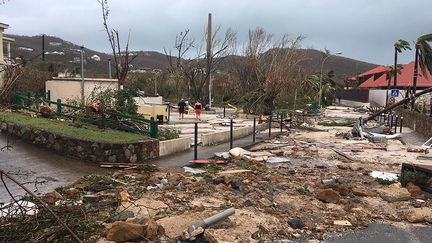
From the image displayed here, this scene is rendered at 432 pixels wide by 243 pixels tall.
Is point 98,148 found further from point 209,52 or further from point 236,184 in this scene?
point 209,52

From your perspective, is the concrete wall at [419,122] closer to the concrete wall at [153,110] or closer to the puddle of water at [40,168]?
the concrete wall at [153,110]

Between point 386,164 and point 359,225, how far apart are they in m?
7.14

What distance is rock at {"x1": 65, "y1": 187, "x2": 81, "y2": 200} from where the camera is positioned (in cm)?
786

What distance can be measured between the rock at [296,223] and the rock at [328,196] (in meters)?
1.52

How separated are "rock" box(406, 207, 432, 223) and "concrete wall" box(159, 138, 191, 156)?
751 centimetres

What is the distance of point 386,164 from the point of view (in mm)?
13961

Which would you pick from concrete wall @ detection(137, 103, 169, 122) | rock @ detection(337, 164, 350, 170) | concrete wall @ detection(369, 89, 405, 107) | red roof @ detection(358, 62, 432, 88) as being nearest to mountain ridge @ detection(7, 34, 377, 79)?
A: concrete wall @ detection(137, 103, 169, 122)

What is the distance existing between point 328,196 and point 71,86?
15364 mm

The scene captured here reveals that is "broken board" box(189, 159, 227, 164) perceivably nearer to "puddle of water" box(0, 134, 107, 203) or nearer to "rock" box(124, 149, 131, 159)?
"rock" box(124, 149, 131, 159)

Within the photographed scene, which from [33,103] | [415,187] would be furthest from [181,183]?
[33,103]

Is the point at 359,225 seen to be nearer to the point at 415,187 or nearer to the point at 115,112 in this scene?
the point at 415,187

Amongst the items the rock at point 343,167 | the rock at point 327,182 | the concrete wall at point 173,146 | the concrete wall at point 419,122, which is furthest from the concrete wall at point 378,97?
the rock at point 327,182

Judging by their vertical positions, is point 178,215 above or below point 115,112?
below

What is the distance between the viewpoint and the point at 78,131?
43.4 ft
